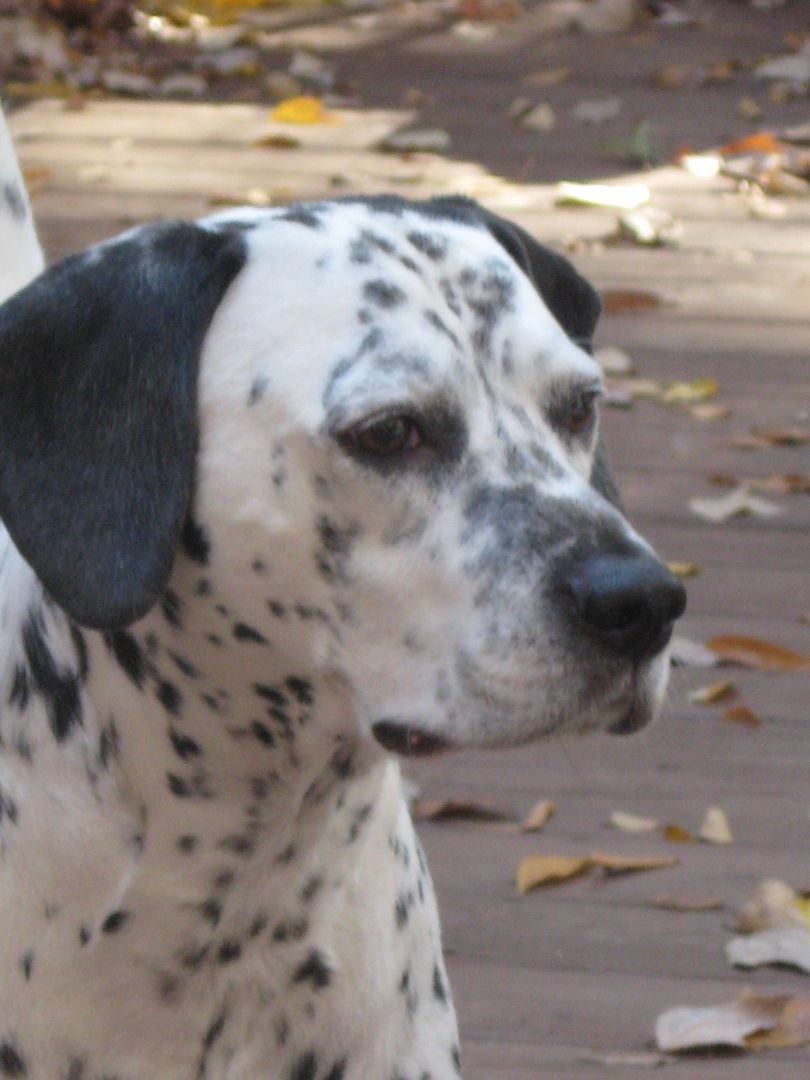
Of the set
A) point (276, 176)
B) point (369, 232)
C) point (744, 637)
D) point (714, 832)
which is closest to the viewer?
point (369, 232)

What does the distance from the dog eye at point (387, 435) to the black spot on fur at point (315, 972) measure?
2.09 ft

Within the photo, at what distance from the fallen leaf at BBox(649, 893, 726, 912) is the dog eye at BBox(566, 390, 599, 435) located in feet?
4.39

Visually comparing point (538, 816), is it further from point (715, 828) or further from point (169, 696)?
point (169, 696)

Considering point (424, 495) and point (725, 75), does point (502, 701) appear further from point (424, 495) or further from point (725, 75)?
point (725, 75)

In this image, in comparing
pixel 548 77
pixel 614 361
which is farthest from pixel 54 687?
pixel 548 77

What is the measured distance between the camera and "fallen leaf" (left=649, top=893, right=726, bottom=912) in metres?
3.70

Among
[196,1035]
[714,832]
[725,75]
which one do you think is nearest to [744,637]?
[714,832]

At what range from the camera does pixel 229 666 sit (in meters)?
2.44

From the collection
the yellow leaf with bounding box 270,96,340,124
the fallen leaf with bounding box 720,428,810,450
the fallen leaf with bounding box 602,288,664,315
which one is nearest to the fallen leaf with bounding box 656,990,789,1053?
the fallen leaf with bounding box 720,428,810,450

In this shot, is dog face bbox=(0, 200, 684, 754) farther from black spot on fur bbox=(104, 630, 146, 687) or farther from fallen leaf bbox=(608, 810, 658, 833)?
fallen leaf bbox=(608, 810, 658, 833)

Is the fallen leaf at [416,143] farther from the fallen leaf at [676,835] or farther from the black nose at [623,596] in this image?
the black nose at [623,596]

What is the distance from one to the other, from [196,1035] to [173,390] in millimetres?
764

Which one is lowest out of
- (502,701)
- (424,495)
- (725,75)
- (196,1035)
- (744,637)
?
(725,75)

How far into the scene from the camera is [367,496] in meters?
2.38
